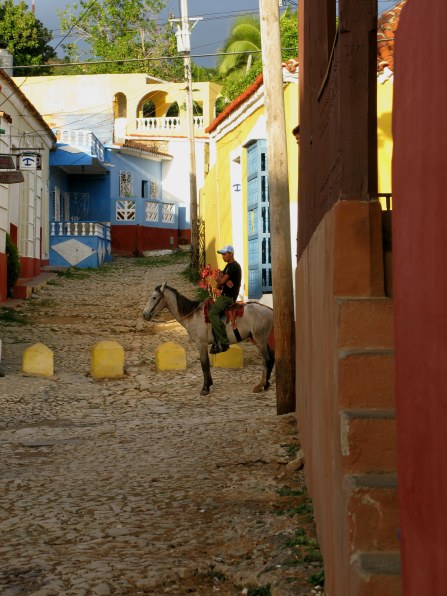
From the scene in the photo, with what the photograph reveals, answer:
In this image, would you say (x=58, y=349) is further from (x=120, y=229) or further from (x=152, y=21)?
(x=152, y=21)

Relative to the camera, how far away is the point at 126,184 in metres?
40.4

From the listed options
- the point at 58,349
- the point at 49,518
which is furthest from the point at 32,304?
the point at 49,518

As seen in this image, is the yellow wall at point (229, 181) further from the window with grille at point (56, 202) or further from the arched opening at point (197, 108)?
the arched opening at point (197, 108)

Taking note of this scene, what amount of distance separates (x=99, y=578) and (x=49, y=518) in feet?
4.95

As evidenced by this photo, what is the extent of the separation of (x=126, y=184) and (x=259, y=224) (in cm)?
2219

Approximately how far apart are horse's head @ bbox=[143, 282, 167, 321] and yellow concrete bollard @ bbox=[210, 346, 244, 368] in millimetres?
1643

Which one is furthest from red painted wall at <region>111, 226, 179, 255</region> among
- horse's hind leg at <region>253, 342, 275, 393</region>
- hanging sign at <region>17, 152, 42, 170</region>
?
horse's hind leg at <region>253, 342, 275, 393</region>

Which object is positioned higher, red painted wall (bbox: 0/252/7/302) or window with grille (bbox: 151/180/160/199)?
window with grille (bbox: 151/180/160/199)

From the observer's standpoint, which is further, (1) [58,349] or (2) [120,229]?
(2) [120,229]

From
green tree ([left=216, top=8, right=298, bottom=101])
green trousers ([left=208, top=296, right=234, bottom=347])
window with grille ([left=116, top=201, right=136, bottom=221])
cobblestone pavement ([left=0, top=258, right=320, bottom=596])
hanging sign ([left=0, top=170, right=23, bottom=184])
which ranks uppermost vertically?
green tree ([left=216, top=8, right=298, bottom=101])

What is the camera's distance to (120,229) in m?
39.2

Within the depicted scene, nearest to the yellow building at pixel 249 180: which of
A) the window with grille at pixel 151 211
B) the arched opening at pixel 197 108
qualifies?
the window with grille at pixel 151 211

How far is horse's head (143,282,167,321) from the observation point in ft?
47.1

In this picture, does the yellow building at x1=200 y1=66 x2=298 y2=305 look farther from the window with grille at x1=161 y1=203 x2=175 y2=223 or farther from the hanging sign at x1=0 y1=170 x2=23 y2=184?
the window with grille at x1=161 y1=203 x2=175 y2=223
